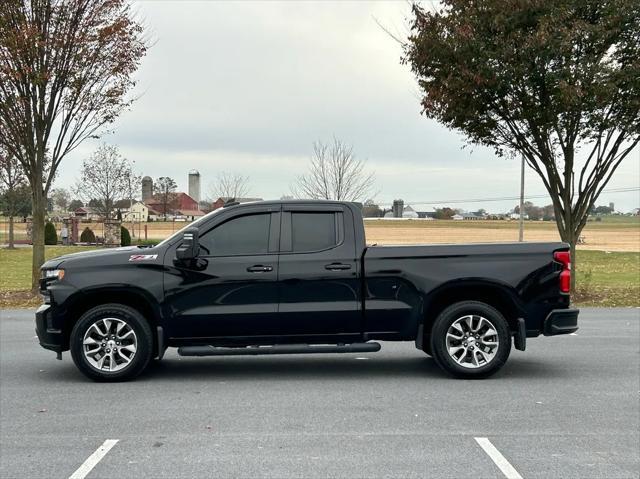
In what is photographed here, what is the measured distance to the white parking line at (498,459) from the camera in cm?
420

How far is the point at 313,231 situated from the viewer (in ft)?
23.2

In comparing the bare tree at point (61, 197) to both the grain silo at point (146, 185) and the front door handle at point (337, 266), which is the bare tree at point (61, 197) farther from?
the front door handle at point (337, 266)

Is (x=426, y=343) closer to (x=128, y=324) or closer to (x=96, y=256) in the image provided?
(x=128, y=324)

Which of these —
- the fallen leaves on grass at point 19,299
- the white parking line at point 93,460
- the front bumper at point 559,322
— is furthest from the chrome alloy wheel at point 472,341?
the fallen leaves on grass at point 19,299

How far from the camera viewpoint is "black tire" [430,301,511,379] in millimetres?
6855

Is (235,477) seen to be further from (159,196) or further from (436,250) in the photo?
(159,196)

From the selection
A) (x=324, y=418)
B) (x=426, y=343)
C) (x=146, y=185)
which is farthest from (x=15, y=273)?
(x=146, y=185)

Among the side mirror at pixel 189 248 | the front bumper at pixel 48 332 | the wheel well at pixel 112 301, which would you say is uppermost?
the side mirror at pixel 189 248

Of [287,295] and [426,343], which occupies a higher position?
[287,295]

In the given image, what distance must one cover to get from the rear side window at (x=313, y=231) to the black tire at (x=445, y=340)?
1.43 m

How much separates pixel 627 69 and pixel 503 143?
3.25 m

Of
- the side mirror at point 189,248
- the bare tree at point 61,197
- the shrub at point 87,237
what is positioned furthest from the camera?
the bare tree at point 61,197

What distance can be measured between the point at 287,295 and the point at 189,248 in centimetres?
113

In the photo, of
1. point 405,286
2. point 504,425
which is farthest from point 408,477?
point 405,286
